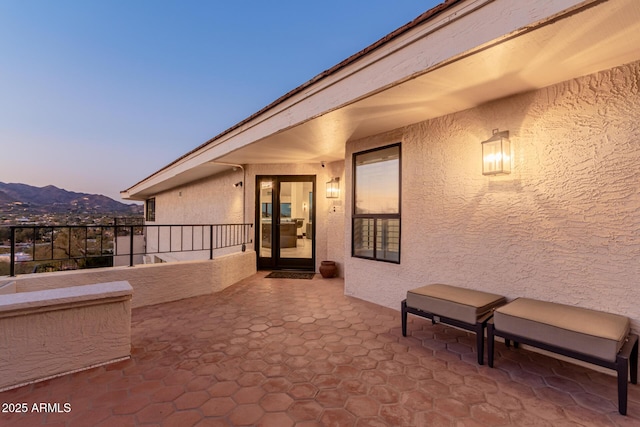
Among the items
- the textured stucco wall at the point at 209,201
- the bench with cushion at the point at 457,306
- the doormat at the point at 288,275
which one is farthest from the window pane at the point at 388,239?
the textured stucco wall at the point at 209,201

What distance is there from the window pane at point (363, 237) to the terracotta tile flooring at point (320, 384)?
4.77 feet

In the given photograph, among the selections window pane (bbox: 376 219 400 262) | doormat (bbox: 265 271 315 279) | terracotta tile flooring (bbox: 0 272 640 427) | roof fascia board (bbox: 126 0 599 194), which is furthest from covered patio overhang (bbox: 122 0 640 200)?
doormat (bbox: 265 271 315 279)

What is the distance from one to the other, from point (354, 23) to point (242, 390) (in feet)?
74.8

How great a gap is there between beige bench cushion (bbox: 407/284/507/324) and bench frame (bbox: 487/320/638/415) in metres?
0.19

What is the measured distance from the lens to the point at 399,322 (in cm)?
368

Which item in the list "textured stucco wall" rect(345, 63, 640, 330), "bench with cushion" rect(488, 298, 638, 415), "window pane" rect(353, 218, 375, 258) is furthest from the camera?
"window pane" rect(353, 218, 375, 258)

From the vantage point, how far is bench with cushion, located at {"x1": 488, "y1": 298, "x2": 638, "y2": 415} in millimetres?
1859

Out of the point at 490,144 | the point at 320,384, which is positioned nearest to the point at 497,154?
the point at 490,144

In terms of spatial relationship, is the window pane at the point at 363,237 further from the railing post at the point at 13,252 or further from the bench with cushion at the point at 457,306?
the railing post at the point at 13,252

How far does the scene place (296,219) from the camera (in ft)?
23.4

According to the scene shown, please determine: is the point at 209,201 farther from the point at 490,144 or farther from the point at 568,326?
the point at 568,326

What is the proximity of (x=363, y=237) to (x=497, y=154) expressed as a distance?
2477mm

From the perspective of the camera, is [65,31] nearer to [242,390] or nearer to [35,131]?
[35,131]

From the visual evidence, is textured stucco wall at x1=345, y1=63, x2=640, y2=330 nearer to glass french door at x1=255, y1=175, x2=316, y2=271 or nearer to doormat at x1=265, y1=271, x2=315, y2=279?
doormat at x1=265, y1=271, x2=315, y2=279
